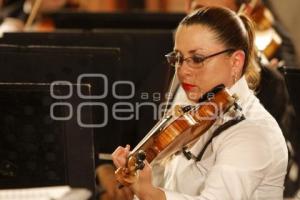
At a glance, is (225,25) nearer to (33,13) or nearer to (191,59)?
(191,59)

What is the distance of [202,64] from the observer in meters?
1.44

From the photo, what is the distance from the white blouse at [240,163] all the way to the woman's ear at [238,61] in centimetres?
3

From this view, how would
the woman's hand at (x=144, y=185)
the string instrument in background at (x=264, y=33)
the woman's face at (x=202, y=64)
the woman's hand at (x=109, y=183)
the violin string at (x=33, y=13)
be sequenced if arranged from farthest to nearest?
the violin string at (x=33, y=13) → the string instrument in background at (x=264, y=33) → the woman's hand at (x=109, y=183) → the woman's face at (x=202, y=64) → the woman's hand at (x=144, y=185)

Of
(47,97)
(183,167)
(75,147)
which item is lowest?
(183,167)

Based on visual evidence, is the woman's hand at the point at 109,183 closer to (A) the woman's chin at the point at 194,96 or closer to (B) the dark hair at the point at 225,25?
(A) the woman's chin at the point at 194,96

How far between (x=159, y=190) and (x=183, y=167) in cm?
20

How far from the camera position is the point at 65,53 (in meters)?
1.61

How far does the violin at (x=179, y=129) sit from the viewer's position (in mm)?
1341

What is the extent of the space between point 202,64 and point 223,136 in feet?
0.56

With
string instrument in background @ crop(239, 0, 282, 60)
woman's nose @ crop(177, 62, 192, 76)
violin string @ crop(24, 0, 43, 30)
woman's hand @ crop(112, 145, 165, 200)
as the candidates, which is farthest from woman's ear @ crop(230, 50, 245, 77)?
violin string @ crop(24, 0, 43, 30)

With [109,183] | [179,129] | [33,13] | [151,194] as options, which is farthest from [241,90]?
[33,13]

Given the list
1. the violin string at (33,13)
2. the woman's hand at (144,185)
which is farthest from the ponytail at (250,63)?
the violin string at (33,13)

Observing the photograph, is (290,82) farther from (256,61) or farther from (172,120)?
(172,120)

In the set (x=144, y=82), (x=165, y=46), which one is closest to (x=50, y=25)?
(x=165, y=46)
